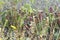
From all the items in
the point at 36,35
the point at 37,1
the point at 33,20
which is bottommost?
the point at 36,35

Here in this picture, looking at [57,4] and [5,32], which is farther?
[57,4]

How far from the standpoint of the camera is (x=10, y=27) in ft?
11.6

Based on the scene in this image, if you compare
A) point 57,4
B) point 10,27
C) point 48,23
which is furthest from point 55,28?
point 10,27

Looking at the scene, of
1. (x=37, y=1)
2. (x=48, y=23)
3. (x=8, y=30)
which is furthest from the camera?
(x=37, y=1)

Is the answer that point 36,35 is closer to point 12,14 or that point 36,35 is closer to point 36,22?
point 36,22

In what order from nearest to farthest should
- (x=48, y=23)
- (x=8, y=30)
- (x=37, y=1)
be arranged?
(x=48, y=23) < (x=8, y=30) < (x=37, y=1)

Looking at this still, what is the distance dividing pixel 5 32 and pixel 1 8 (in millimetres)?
417

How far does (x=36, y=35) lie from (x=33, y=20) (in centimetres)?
23

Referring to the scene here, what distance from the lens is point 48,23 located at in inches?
124

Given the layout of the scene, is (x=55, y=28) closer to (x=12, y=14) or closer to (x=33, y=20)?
(x=33, y=20)

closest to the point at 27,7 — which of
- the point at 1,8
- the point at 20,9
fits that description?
the point at 20,9

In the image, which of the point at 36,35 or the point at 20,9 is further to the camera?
the point at 20,9

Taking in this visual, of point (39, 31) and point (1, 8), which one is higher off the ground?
point (1, 8)

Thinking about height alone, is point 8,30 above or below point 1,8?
below
